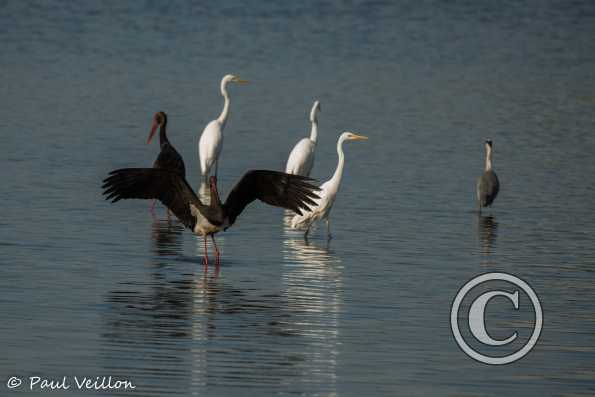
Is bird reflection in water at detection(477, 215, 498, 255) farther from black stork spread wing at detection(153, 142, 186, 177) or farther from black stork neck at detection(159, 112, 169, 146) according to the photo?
black stork neck at detection(159, 112, 169, 146)

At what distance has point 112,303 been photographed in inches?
484

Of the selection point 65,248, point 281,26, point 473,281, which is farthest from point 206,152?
point 281,26

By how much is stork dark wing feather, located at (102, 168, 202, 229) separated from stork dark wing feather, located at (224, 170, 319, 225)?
49 centimetres

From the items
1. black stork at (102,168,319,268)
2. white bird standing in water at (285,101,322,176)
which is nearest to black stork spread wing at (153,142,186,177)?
white bird standing in water at (285,101,322,176)

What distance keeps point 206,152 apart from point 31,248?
6.28m

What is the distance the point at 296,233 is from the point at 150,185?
302cm

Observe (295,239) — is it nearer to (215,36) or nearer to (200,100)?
(200,100)

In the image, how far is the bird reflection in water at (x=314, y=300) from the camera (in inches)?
421

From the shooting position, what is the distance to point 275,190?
13969 millimetres

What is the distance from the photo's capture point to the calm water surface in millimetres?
10672

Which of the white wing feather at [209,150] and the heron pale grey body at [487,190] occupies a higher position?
the white wing feather at [209,150]

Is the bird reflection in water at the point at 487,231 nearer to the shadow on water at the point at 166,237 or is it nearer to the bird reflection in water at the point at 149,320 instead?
the shadow on water at the point at 166,237

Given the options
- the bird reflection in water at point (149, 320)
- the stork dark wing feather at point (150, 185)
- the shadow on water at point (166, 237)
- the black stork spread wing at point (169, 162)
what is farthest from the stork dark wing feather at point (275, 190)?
the black stork spread wing at point (169, 162)

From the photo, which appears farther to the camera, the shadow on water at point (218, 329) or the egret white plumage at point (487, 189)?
the egret white plumage at point (487, 189)
